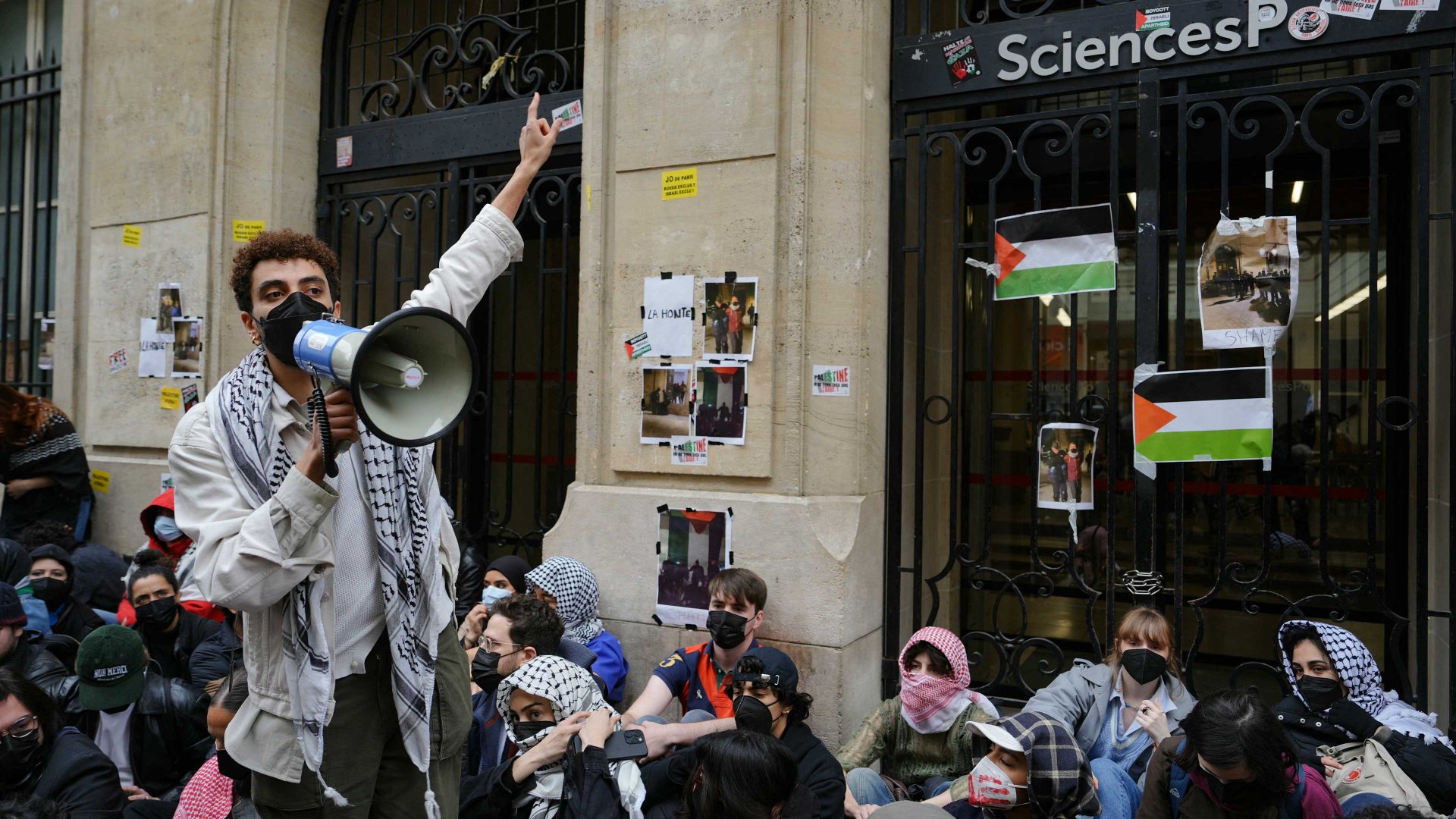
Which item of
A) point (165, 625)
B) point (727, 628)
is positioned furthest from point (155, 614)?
point (727, 628)

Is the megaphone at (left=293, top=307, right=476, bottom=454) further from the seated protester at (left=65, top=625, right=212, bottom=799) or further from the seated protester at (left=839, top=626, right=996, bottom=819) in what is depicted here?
the seated protester at (left=65, top=625, right=212, bottom=799)

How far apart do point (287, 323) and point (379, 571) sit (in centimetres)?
57

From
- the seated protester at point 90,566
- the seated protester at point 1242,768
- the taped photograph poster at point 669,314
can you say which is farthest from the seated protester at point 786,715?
the seated protester at point 90,566

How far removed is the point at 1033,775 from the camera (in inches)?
132

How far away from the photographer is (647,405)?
5.04 meters

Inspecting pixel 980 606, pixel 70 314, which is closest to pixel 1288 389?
pixel 980 606

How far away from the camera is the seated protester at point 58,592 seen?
548 centimetres

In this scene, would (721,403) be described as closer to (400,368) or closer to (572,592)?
(572,592)

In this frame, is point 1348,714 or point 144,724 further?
point 144,724

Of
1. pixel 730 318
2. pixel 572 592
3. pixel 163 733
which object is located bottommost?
pixel 163 733

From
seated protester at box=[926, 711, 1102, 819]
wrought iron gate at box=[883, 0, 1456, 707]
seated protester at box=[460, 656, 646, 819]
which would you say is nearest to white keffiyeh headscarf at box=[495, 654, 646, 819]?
seated protester at box=[460, 656, 646, 819]

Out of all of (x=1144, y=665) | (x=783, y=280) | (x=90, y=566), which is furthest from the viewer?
(x=90, y=566)

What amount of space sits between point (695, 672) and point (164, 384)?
184 inches

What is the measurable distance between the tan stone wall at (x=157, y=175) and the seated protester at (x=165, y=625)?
6.90 ft
